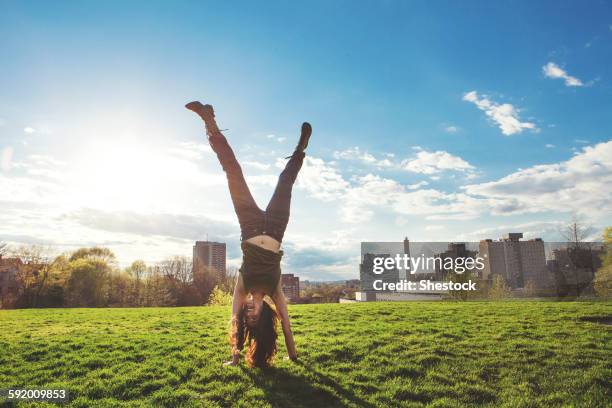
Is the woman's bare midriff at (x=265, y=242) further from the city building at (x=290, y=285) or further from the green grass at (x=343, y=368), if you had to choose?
the city building at (x=290, y=285)

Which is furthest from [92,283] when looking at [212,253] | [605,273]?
[605,273]

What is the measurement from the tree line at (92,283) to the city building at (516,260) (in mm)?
41349

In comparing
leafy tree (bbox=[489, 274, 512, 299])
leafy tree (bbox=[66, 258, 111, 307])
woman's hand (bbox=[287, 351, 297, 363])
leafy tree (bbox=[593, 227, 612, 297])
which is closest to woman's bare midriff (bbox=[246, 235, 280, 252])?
woman's hand (bbox=[287, 351, 297, 363])

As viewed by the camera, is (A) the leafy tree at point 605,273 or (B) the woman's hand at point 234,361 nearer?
(B) the woman's hand at point 234,361

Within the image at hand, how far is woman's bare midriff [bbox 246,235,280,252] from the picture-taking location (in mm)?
5465

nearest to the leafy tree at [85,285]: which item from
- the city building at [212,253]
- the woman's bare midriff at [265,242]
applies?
the city building at [212,253]

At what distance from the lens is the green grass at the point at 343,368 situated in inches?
181

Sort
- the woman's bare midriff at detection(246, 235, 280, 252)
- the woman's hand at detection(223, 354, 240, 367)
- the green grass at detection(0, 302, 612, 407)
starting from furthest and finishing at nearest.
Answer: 1. the woman's hand at detection(223, 354, 240, 367)
2. the woman's bare midriff at detection(246, 235, 280, 252)
3. the green grass at detection(0, 302, 612, 407)

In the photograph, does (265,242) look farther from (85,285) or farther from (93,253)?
(93,253)

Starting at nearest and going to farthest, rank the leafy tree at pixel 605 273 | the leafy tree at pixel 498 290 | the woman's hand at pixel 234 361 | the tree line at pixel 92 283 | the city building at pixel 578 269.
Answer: the woman's hand at pixel 234 361, the leafy tree at pixel 605 273, the city building at pixel 578 269, the leafy tree at pixel 498 290, the tree line at pixel 92 283

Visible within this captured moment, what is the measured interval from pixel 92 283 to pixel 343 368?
156 ft

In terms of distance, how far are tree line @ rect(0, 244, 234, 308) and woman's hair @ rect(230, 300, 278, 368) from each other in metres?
38.1

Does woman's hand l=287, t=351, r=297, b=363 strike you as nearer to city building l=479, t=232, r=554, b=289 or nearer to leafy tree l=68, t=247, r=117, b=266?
city building l=479, t=232, r=554, b=289

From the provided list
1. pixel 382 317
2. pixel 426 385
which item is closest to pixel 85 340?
pixel 426 385
